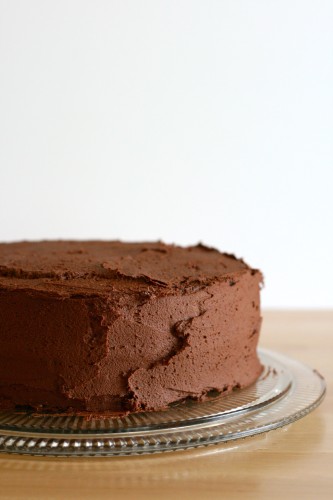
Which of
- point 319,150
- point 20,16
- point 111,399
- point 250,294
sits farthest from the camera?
point 319,150

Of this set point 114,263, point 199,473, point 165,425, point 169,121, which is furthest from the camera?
point 169,121

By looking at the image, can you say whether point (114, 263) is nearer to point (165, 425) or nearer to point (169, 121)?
point (165, 425)

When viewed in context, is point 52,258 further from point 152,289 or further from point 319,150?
point 319,150

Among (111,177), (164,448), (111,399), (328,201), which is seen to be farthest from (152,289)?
(328,201)

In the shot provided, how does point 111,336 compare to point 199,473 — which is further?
point 111,336

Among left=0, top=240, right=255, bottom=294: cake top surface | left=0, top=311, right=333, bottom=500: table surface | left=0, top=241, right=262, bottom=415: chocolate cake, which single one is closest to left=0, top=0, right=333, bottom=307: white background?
left=0, top=240, right=255, bottom=294: cake top surface

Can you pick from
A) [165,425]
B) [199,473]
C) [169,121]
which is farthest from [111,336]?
[169,121]

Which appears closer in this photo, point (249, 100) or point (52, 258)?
point (52, 258)

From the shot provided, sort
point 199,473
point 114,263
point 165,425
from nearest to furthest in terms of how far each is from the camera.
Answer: point 199,473, point 165,425, point 114,263
